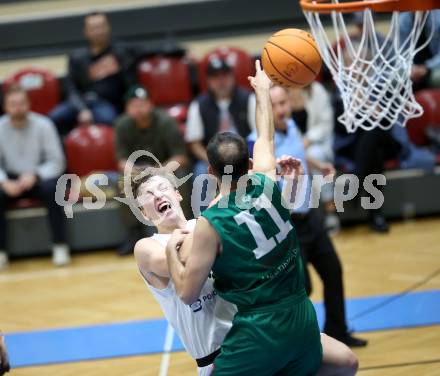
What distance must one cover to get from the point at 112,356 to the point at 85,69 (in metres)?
4.56

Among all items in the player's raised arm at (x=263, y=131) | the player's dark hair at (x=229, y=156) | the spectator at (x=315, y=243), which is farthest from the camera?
the spectator at (x=315, y=243)

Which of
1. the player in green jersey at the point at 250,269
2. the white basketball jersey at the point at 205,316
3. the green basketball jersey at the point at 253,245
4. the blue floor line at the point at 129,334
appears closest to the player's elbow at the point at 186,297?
the player in green jersey at the point at 250,269

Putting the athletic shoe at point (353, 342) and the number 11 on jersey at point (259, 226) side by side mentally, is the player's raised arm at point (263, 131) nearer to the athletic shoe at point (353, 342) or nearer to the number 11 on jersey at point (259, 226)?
the number 11 on jersey at point (259, 226)

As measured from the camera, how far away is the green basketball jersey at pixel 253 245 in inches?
133

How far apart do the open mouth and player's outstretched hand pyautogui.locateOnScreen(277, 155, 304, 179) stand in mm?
593

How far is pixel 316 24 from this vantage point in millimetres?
5391

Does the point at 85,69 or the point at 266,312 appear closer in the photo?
the point at 266,312

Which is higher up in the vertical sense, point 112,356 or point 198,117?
point 198,117

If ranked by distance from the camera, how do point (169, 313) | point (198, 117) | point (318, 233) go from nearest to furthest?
point (169, 313) < point (318, 233) < point (198, 117)

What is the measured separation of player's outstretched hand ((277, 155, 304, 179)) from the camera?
396cm

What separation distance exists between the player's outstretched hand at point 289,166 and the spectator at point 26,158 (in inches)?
180

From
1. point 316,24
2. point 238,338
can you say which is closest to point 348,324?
point 316,24

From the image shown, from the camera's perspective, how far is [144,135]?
327 inches

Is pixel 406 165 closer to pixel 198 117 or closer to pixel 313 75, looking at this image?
pixel 198 117
